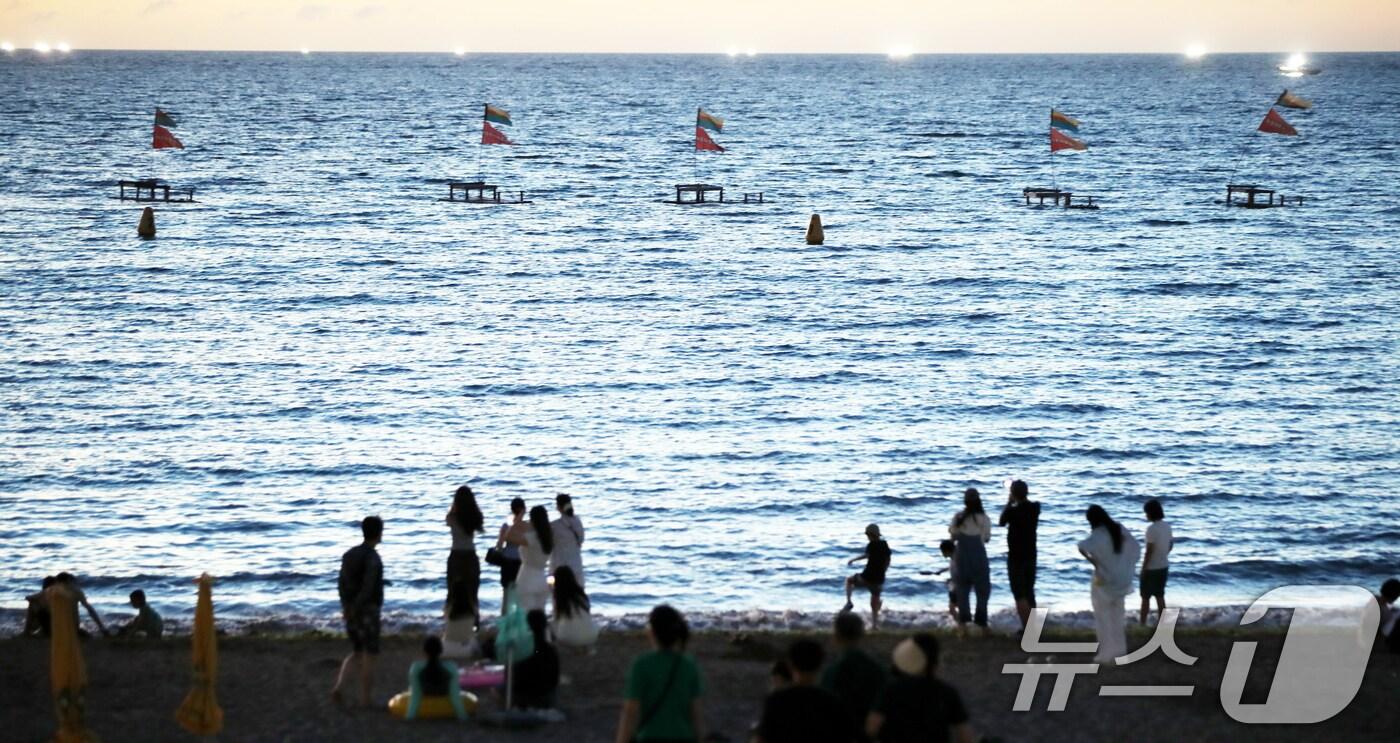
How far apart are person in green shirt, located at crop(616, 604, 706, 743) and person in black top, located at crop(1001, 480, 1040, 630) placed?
289 inches

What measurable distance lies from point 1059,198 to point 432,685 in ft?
263

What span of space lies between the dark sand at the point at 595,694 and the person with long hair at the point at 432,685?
0.55ft

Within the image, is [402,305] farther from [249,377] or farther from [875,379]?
[875,379]

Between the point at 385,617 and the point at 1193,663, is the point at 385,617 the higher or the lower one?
the lower one

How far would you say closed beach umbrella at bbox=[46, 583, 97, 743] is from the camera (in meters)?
10.7

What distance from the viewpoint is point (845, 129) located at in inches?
6476

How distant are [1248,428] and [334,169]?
8704 cm

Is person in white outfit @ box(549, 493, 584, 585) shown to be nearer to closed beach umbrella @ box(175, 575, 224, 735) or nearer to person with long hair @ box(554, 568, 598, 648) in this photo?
person with long hair @ box(554, 568, 598, 648)

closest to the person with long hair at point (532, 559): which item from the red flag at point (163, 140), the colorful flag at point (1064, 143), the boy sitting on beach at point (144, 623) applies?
the boy sitting on beach at point (144, 623)

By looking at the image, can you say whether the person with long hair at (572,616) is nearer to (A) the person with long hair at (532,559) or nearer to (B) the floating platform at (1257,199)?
(A) the person with long hair at (532,559)

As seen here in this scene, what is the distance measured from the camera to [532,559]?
567 inches

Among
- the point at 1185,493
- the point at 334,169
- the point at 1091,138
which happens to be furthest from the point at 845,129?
the point at 1185,493

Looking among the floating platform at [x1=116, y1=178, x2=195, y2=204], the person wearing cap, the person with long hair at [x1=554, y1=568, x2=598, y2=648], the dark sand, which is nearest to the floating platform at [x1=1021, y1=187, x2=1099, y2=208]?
the floating platform at [x1=116, y1=178, x2=195, y2=204]

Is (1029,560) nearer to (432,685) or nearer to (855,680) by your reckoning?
(432,685)
